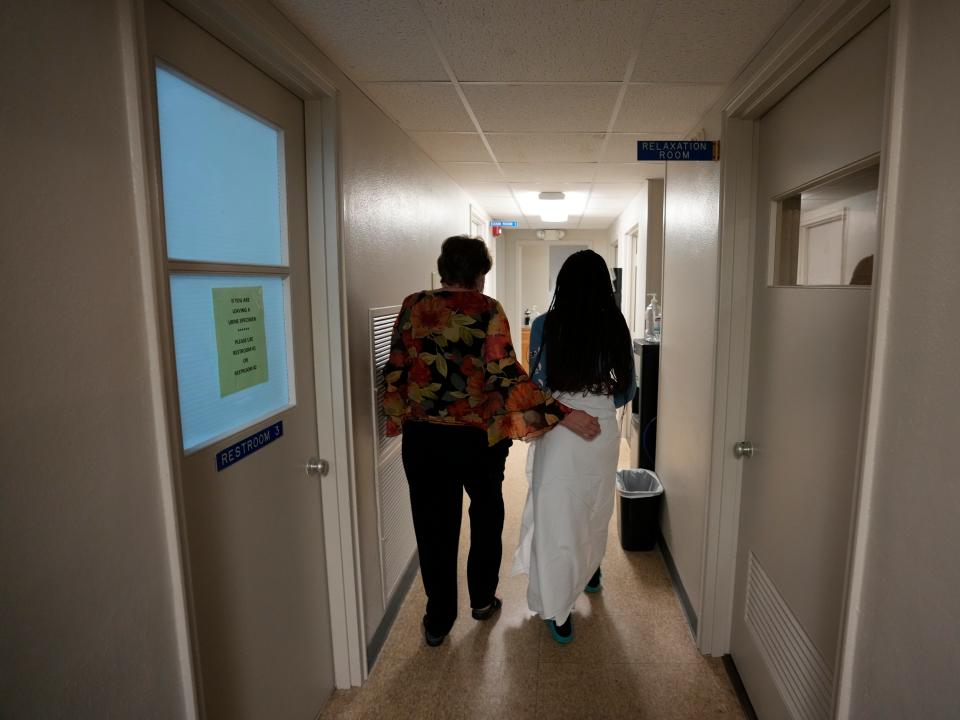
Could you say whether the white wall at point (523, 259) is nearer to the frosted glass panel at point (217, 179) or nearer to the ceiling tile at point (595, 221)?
the ceiling tile at point (595, 221)

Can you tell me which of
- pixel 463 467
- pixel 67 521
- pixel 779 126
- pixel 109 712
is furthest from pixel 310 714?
pixel 779 126

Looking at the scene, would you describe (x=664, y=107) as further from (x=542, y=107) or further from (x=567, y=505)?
(x=567, y=505)

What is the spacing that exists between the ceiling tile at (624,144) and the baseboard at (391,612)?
234 centimetres

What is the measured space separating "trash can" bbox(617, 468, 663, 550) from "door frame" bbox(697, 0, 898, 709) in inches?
30.9

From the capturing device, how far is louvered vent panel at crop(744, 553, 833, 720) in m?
1.44

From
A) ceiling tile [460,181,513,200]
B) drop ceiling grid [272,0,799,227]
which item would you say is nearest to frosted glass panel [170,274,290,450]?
drop ceiling grid [272,0,799,227]

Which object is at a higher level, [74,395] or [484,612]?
[74,395]

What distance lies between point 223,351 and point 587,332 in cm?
128

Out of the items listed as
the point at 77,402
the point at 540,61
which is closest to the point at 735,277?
the point at 540,61

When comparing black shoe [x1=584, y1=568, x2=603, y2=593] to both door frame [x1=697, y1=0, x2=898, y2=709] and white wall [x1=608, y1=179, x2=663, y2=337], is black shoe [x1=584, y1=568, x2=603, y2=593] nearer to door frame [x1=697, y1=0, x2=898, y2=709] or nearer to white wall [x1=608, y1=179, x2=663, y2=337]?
door frame [x1=697, y1=0, x2=898, y2=709]

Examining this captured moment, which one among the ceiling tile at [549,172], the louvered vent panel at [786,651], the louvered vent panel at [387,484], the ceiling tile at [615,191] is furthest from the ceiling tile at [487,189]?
the louvered vent panel at [786,651]

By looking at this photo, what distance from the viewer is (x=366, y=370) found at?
6.89 feet

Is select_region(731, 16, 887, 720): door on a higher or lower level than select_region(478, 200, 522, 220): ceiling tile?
lower

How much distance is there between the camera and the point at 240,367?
4.52ft
